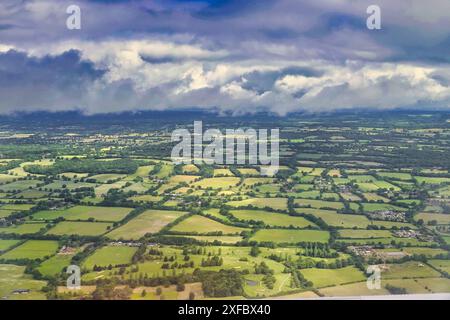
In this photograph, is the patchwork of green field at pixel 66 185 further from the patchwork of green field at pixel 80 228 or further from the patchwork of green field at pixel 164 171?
the patchwork of green field at pixel 80 228

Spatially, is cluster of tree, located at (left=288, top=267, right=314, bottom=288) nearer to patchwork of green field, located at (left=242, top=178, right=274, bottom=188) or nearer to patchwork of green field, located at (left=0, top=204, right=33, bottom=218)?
patchwork of green field, located at (left=0, top=204, right=33, bottom=218)

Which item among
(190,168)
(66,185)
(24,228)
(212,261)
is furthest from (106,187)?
(212,261)

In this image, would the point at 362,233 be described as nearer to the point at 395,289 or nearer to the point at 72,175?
the point at 395,289

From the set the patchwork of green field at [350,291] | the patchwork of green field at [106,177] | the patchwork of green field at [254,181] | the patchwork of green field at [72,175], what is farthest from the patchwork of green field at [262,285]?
the patchwork of green field at [72,175]

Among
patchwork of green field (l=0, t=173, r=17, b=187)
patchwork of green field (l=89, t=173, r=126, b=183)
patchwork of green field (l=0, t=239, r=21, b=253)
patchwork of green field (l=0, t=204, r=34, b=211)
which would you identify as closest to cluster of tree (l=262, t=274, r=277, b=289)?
patchwork of green field (l=0, t=239, r=21, b=253)
